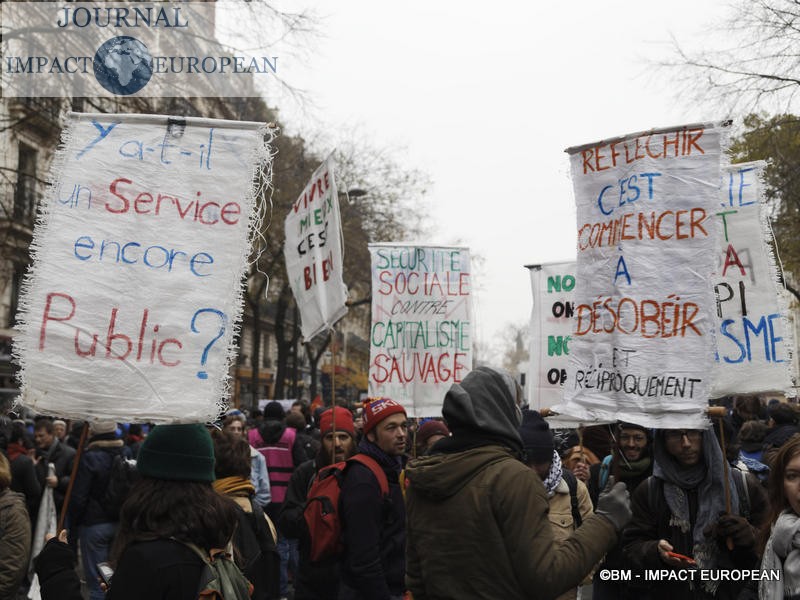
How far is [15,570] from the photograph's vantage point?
4141 mm

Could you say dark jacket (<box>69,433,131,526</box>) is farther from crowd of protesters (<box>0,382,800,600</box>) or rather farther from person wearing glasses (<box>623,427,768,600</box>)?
person wearing glasses (<box>623,427,768,600</box>)

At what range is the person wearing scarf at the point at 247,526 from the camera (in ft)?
13.6

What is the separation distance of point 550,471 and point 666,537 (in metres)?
0.78

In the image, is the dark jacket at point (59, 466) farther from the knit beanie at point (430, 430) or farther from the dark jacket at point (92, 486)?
the knit beanie at point (430, 430)

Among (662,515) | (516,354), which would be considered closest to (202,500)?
(662,515)

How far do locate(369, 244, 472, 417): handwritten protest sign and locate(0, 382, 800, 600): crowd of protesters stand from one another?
6.69 ft

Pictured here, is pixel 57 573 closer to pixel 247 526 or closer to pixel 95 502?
pixel 247 526

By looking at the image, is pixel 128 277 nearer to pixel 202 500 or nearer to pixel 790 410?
pixel 202 500

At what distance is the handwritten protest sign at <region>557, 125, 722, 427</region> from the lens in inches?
158

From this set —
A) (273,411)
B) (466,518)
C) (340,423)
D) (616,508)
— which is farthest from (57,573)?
(273,411)

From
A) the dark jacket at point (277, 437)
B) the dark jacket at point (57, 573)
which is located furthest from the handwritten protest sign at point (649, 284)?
the dark jacket at point (277, 437)

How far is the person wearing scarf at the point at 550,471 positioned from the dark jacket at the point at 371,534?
0.79 metres

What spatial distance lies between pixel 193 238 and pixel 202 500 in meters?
1.29

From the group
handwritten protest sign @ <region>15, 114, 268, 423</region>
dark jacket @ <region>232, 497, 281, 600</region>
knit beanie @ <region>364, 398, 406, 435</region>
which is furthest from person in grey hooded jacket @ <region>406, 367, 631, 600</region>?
knit beanie @ <region>364, 398, 406, 435</region>
